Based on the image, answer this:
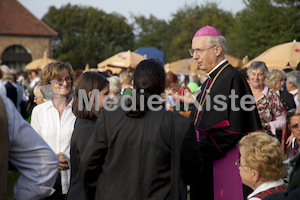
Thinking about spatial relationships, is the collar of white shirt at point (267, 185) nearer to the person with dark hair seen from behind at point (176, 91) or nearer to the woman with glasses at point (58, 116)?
the woman with glasses at point (58, 116)

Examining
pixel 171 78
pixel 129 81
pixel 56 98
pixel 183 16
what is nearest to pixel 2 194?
pixel 56 98

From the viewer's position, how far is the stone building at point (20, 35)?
51812mm

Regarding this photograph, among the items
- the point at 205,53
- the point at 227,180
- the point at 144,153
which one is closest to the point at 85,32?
the point at 205,53

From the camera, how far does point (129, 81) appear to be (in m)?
9.30

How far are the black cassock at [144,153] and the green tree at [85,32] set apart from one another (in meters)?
62.1

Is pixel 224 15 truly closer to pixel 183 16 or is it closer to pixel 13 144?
pixel 183 16

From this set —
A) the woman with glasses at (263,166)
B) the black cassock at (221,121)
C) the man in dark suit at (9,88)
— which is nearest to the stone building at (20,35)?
the man in dark suit at (9,88)

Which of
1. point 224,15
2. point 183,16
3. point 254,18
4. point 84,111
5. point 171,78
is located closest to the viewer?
point 84,111

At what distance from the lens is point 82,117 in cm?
365

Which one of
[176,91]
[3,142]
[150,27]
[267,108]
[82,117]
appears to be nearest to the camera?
[3,142]

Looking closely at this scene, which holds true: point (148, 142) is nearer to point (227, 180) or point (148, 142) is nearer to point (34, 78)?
point (227, 180)

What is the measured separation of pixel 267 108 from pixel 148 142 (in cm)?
305

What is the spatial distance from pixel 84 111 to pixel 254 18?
4064 centimetres

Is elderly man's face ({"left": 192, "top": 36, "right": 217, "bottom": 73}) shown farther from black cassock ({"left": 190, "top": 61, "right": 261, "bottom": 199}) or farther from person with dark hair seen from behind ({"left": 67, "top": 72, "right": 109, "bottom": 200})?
person with dark hair seen from behind ({"left": 67, "top": 72, "right": 109, "bottom": 200})
